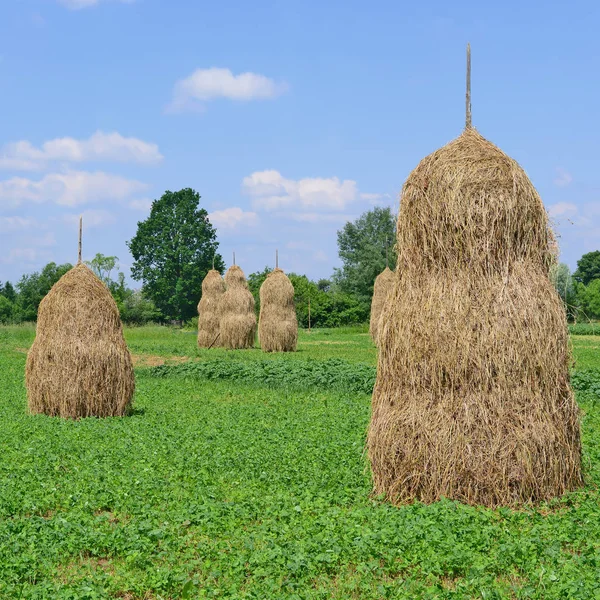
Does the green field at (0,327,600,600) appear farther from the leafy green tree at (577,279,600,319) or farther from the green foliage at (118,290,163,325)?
the leafy green tree at (577,279,600,319)

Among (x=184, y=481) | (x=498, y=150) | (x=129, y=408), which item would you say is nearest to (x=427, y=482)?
(x=184, y=481)

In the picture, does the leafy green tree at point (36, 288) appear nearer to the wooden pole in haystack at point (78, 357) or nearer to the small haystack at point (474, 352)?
the wooden pole in haystack at point (78, 357)

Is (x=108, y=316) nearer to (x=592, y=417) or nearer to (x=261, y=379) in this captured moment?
(x=261, y=379)

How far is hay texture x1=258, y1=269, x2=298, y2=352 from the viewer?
32812mm

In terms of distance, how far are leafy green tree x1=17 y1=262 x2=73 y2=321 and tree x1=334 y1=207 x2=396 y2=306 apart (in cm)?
2495

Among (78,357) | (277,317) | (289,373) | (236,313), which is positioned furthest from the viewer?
(236,313)

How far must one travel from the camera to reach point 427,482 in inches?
325

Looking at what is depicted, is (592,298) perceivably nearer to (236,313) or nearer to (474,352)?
(236,313)

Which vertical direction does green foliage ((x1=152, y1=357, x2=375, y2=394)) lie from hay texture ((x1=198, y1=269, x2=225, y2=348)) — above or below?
below

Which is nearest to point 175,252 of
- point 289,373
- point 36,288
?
point 36,288

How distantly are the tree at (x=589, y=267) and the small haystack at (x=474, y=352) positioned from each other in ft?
266

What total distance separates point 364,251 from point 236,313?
36.3 meters

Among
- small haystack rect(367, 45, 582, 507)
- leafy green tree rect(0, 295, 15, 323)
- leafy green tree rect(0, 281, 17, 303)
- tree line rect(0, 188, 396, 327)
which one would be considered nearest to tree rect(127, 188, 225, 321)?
tree line rect(0, 188, 396, 327)

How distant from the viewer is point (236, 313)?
114 ft
